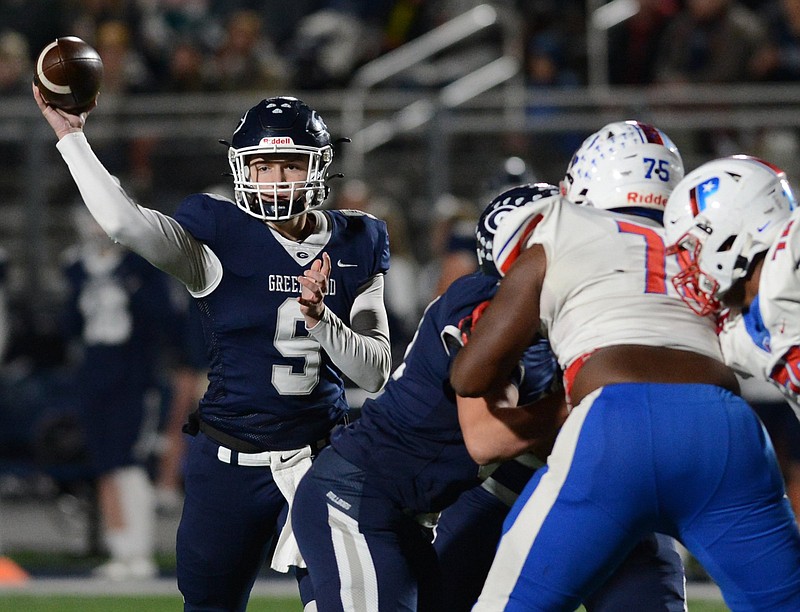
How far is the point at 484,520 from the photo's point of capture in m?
3.61

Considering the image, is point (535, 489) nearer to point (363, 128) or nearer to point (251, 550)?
point (251, 550)

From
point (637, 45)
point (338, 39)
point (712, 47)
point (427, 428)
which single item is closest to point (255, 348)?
point (427, 428)

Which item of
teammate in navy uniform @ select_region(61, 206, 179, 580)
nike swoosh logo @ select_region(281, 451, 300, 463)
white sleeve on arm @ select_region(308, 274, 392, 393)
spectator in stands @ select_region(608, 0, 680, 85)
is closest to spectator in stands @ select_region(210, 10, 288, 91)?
spectator in stands @ select_region(608, 0, 680, 85)

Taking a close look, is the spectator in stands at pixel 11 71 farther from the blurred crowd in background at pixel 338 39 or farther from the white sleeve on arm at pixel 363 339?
the white sleeve on arm at pixel 363 339

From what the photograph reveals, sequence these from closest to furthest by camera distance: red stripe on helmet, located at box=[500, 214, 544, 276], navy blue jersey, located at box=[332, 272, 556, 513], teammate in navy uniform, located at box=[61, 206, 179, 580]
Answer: red stripe on helmet, located at box=[500, 214, 544, 276], navy blue jersey, located at box=[332, 272, 556, 513], teammate in navy uniform, located at box=[61, 206, 179, 580]

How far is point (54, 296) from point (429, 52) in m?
3.29

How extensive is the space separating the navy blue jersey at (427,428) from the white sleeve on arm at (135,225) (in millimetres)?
693

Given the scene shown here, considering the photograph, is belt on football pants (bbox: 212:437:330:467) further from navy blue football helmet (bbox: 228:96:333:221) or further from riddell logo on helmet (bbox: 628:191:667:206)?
riddell logo on helmet (bbox: 628:191:667:206)

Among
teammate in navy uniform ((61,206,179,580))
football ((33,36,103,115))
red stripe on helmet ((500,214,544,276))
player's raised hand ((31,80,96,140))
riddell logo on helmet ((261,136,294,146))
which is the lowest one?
teammate in navy uniform ((61,206,179,580))

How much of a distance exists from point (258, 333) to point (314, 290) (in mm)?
392

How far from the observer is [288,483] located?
12.0 ft

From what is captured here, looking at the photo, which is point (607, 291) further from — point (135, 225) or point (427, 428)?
point (135, 225)

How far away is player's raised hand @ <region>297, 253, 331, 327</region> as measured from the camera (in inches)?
133

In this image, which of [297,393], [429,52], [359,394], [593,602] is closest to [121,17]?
[429,52]
